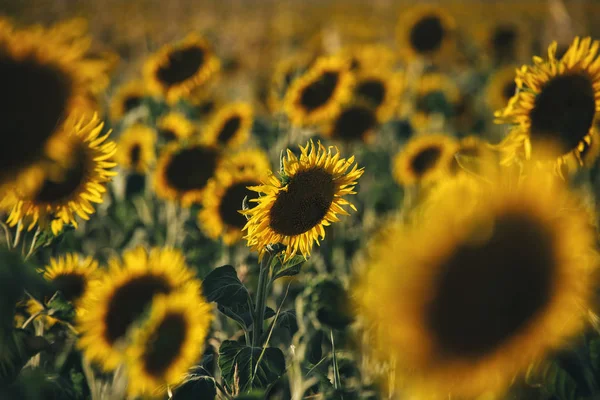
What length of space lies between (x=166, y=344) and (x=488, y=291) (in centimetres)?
89

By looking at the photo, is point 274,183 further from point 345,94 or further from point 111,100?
point 111,100

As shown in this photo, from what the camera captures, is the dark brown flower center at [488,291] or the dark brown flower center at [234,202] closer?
the dark brown flower center at [488,291]

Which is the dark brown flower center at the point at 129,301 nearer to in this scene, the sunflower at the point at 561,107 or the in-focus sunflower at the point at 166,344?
the in-focus sunflower at the point at 166,344

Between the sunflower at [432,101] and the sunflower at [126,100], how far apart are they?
7.69ft

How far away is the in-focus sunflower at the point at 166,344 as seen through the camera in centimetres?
126

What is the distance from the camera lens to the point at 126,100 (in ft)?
13.4

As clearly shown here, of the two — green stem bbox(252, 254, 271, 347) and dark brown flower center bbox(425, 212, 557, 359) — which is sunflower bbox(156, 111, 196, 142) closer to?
green stem bbox(252, 254, 271, 347)

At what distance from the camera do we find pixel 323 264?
2656 millimetres

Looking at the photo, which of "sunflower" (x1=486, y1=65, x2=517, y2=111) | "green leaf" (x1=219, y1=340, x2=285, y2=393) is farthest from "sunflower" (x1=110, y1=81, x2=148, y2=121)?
"green leaf" (x1=219, y1=340, x2=285, y2=393)

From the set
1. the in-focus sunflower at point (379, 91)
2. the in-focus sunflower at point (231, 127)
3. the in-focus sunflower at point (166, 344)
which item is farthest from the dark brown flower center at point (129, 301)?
the in-focus sunflower at point (379, 91)

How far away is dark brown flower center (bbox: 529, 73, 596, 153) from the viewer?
1.61m

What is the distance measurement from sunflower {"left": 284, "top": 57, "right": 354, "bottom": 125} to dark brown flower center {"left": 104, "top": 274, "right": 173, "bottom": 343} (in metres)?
1.72

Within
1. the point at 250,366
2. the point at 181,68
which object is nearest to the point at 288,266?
the point at 250,366

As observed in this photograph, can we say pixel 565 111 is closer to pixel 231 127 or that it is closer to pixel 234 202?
pixel 234 202
